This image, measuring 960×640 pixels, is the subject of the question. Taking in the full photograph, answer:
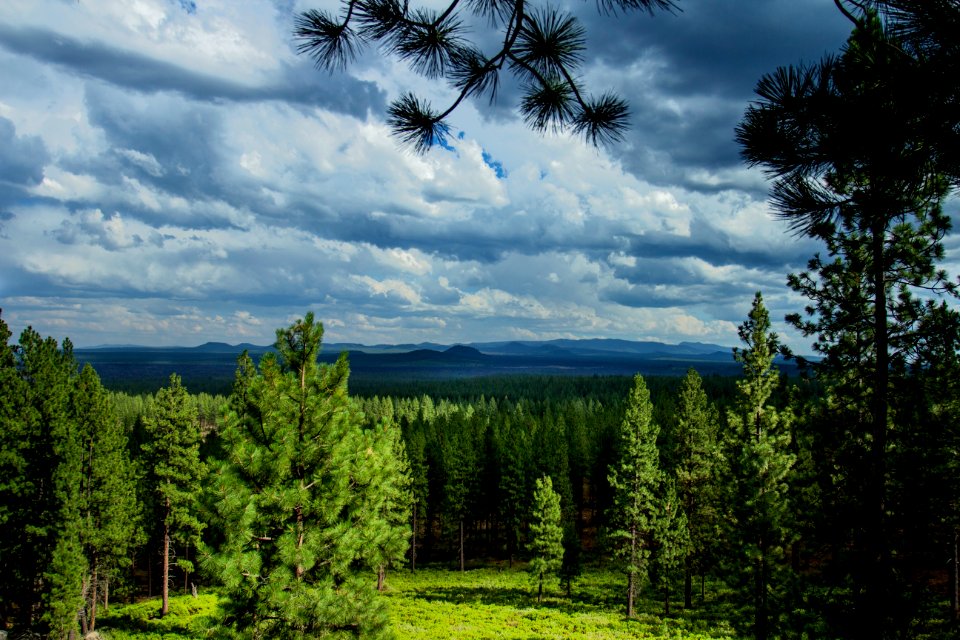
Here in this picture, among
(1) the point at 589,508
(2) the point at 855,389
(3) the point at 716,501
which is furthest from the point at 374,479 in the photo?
(1) the point at 589,508

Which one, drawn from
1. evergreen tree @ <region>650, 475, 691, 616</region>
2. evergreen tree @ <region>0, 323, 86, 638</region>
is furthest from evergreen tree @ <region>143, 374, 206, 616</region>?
evergreen tree @ <region>650, 475, 691, 616</region>

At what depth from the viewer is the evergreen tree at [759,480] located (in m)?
20.9

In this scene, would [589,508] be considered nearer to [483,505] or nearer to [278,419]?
[483,505]

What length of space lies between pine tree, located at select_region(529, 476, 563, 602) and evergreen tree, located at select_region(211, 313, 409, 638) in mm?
25752

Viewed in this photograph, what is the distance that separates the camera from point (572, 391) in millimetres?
144500

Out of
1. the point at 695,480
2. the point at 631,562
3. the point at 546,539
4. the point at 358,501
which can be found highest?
the point at 358,501

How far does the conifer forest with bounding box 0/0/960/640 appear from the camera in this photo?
13.6 ft

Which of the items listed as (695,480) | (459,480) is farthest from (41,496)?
(695,480)

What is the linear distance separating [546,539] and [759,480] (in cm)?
1876

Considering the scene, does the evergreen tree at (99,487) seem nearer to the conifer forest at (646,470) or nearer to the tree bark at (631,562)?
the conifer forest at (646,470)

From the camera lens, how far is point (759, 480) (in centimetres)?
2100

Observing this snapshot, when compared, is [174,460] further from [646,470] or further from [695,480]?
[695,480]

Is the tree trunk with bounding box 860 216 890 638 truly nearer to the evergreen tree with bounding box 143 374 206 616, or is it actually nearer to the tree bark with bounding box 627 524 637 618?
the tree bark with bounding box 627 524 637 618

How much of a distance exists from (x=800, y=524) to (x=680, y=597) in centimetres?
2150
